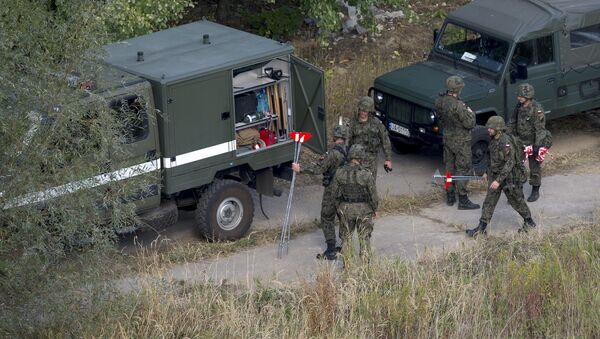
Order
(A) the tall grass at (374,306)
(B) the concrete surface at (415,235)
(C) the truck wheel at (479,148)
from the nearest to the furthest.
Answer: (A) the tall grass at (374,306)
(B) the concrete surface at (415,235)
(C) the truck wheel at (479,148)

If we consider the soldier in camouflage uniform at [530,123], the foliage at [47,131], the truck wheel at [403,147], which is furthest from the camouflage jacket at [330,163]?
the foliage at [47,131]

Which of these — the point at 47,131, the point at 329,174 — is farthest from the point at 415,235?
the point at 47,131

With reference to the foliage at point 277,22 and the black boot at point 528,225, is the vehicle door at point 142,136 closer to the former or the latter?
the black boot at point 528,225

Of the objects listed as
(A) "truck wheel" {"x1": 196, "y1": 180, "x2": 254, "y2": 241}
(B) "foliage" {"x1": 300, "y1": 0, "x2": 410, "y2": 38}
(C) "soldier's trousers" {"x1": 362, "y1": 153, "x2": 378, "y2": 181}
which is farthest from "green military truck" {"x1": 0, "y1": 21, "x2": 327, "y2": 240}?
(B) "foliage" {"x1": 300, "y1": 0, "x2": 410, "y2": 38}

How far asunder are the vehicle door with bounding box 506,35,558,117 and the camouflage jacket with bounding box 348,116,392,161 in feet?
7.39

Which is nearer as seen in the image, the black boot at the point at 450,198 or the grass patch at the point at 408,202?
the grass patch at the point at 408,202

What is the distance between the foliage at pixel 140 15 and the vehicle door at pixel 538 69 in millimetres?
4274

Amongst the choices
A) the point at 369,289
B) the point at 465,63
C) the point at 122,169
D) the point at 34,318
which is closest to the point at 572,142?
the point at 465,63

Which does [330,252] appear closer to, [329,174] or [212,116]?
[329,174]

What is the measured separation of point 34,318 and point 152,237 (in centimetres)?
377

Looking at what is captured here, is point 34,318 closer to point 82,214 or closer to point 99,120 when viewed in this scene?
point 82,214

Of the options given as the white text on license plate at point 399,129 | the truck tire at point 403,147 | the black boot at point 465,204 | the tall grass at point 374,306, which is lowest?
the truck tire at point 403,147

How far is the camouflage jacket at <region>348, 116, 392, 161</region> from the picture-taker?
13.2m

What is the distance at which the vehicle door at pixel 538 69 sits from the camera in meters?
14.7
